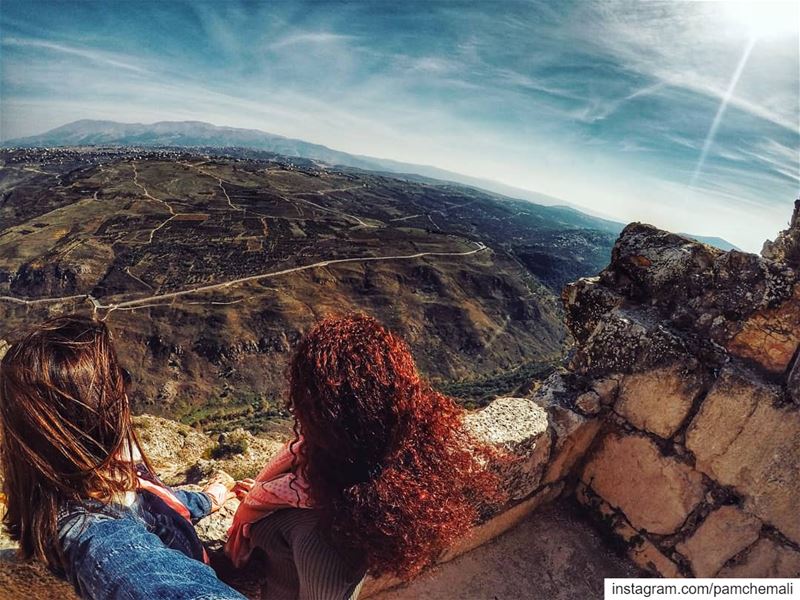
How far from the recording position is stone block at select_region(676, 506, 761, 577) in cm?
364

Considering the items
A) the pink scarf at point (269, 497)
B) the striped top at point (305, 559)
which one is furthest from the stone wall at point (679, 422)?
the striped top at point (305, 559)

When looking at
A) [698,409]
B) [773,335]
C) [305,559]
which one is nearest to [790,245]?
[773,335]

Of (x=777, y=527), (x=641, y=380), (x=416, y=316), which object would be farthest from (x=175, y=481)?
(x=416, y=316)

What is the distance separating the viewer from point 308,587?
6.13 ft

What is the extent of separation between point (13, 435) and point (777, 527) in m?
4.62

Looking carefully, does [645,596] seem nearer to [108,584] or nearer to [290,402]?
[290,402]

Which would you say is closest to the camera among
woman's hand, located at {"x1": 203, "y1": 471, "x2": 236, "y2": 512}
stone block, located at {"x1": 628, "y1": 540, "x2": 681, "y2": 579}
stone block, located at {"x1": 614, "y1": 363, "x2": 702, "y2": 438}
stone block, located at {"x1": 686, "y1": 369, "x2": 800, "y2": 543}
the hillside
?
woman's hand, located at {"x1": 203, "y1": 471, "x2": 236, "y2": 512}

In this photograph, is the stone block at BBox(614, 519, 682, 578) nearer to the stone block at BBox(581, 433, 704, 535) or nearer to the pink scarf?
the stone block at BBox(581, 433, 704, 535)

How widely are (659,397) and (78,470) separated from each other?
3911 millimetres

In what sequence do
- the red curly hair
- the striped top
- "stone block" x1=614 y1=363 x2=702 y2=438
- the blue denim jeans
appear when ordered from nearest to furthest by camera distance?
the blue denim jeans → the red curly hair → the striped top → "stone block" x1=614 y1=363 x2=702 y2=438

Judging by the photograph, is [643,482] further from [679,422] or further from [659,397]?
[659,397]

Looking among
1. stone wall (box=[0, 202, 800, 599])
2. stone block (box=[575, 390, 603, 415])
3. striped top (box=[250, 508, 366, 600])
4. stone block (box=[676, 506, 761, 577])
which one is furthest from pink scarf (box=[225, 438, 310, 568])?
stone block (box=[676, 506, 761, 577])

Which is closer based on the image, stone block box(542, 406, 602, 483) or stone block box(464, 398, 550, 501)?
stone block box(464, 398, 550, 501)

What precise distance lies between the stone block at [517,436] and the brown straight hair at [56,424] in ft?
8.34
